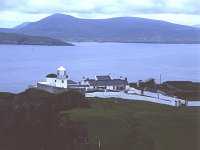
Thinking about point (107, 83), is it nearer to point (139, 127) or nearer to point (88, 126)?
point (139, 127)

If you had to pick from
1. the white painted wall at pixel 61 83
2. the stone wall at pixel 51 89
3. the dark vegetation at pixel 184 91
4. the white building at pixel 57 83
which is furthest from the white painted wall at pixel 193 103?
the white painted wall at pixel 61 83

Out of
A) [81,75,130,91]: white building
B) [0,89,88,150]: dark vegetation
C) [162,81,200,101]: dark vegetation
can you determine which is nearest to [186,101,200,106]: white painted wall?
[162,81,200,101]: dark vegetation

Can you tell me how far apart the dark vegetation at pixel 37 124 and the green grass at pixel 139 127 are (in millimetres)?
1387

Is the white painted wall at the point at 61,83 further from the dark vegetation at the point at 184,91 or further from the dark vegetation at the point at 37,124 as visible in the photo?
the dark vegetation at the point at 184,91

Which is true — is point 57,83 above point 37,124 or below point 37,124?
above

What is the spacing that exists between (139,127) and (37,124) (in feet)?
28.0

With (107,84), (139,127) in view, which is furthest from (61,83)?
(139,127)

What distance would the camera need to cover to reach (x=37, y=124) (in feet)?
119

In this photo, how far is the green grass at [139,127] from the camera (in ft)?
102

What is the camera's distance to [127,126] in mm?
35125

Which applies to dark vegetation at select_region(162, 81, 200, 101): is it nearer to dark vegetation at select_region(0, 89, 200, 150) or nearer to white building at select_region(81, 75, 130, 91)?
white building at select_region(81, 75, 130, 91)

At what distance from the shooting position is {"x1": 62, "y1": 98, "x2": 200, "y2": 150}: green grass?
31078 millimetres

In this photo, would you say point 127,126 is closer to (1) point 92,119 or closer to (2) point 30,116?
(1) point 92,119

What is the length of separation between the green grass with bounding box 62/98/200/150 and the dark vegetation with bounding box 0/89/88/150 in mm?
1387
